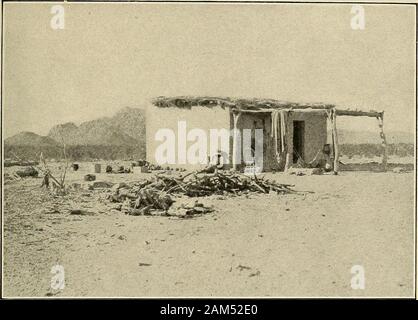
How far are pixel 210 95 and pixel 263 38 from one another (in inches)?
36.7

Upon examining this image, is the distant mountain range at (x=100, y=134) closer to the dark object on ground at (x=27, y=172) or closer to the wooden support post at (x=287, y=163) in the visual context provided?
the dark object on ground at (x=27, y=172)

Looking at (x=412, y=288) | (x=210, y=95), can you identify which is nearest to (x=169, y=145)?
(x=210, y=95)

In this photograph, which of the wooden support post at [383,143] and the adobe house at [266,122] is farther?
the wooden support post at [383,143]

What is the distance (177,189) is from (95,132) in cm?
121

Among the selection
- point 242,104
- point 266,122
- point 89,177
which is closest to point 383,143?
point 266,122

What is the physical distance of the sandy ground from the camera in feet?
20.2

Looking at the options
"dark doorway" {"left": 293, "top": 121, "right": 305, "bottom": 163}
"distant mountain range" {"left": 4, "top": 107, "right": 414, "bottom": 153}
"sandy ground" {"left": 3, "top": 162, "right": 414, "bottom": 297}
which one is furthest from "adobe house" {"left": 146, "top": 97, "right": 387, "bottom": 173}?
"sandy ground" {"left": 3, "top": 162, "right": 414, "bottom": 297}

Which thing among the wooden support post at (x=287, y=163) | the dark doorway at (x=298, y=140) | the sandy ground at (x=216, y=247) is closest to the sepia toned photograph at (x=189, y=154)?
the sandy ground at (x=216, y=247)

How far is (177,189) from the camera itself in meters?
6.44

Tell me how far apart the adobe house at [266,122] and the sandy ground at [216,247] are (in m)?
0.67

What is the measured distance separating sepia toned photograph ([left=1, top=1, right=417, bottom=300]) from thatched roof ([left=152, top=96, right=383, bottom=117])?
2cm

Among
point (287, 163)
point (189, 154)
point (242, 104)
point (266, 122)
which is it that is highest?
point (242, 104)

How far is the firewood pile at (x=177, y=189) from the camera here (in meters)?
6.37

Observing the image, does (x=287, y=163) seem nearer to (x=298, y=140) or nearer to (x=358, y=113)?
(x=298, y=140)
